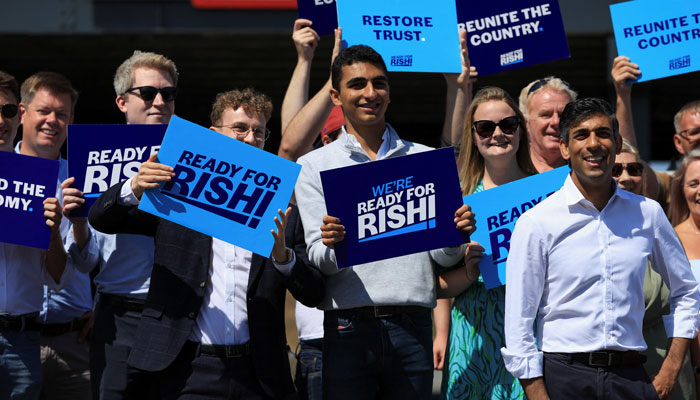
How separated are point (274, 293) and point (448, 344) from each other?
846 millimetres

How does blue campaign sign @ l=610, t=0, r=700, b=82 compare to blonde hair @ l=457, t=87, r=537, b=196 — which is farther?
blue campaign sign @ l=610, t=0, r=700, b=82

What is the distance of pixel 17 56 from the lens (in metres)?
15.6

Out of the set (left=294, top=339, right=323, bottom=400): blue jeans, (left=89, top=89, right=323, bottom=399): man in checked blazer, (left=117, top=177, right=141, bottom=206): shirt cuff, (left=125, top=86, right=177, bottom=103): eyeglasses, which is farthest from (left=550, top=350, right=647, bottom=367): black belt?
(left=125, top=86, right=177, bottom=103): eyeglasses

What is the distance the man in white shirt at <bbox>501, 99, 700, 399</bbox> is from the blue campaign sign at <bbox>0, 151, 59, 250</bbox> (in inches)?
88.6

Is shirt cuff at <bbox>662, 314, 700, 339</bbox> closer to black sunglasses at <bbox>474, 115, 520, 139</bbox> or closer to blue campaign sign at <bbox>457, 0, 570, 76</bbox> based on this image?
black sunglasses at <bbox>474, 115, 520, 139</bbox>

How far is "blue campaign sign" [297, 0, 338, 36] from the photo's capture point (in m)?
5.04

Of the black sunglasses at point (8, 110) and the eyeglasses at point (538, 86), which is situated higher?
the black sunglasses at point (8, 110)

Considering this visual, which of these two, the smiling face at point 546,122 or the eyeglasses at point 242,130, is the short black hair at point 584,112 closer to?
the smiling face at point 546,122

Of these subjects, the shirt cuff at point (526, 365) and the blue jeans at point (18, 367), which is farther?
the blue jeans at point (18, 367)

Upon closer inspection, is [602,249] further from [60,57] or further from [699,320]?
[60,57]

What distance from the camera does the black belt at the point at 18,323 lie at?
4.34m

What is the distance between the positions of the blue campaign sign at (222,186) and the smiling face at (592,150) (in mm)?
1146

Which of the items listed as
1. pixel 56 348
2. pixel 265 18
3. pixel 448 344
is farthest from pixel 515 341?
pixel 265 18

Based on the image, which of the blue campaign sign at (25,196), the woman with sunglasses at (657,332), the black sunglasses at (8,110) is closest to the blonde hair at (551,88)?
the woman with sunglasses at (657,332)
